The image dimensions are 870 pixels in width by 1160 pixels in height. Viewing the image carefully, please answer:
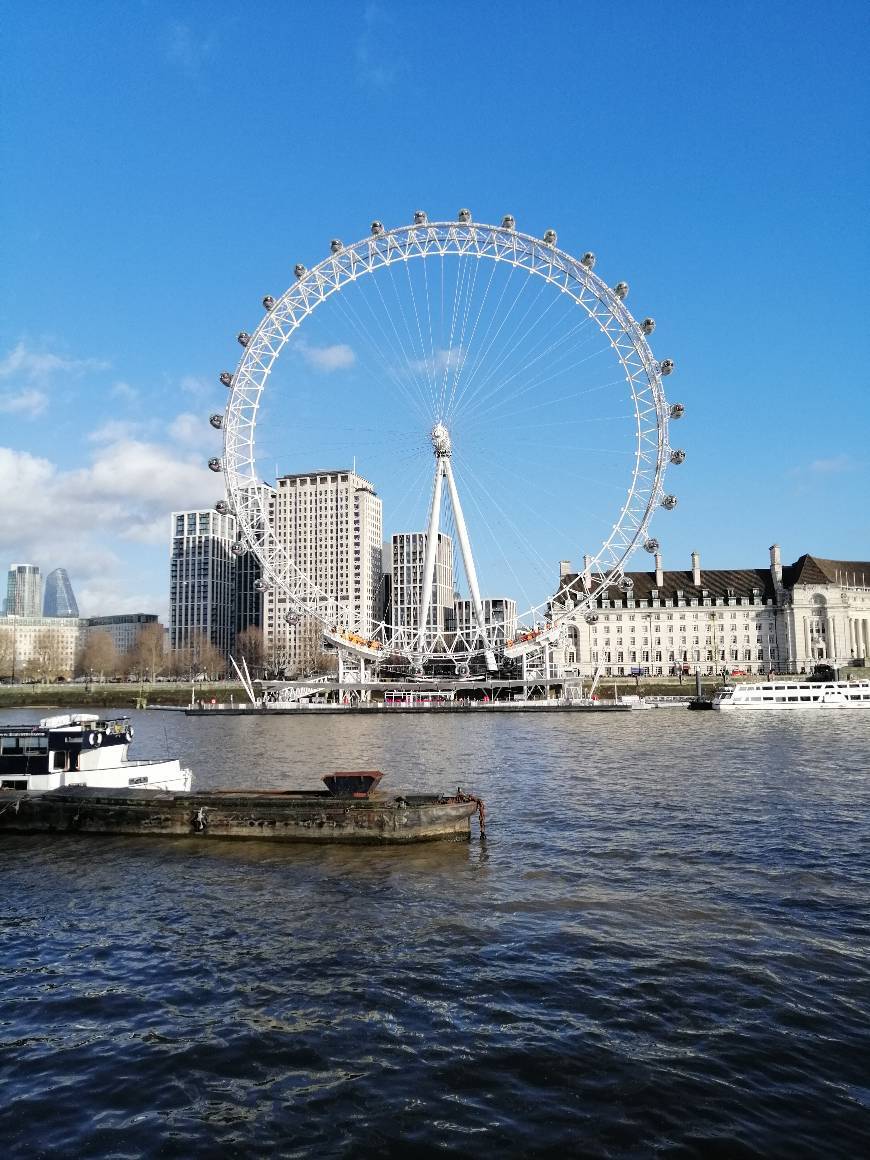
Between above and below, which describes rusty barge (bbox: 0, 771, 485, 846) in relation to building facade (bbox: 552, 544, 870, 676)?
below

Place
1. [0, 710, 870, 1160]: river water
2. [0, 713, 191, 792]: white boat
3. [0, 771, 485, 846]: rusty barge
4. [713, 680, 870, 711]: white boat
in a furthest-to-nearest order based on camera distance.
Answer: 1. [713, 680, 870, 711]: white boat
2. [0, 713, 191, 792]: white boat
3. [0, 771, 485, 846]: rusty barge
4. [0, 710, 870, 1160]: river water

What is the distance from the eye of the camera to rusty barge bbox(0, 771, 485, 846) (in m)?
30.4

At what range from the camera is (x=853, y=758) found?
5444 centimetres

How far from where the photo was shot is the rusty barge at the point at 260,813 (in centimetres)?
3039

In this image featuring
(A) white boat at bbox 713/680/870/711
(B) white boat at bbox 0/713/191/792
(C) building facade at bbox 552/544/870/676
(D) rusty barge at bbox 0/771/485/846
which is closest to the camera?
(D) rusty barge at bbox 0/771/485/846

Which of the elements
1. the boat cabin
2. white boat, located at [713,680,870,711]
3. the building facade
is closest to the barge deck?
the boat cabin

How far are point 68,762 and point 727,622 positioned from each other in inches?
6645

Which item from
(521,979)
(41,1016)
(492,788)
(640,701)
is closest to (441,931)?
(521,979)

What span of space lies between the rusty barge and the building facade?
152 meters

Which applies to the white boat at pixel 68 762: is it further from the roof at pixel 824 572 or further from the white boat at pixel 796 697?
the roof at pixel 824 572

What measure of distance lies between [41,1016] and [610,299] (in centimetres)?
8459

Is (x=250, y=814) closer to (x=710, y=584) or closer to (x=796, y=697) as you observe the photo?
(x=796, y=697)

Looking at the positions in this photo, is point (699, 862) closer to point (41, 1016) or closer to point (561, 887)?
point (561, 887)

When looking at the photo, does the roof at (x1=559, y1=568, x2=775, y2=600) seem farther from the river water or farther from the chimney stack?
the river water
